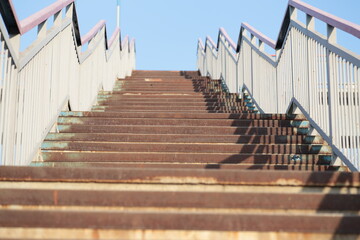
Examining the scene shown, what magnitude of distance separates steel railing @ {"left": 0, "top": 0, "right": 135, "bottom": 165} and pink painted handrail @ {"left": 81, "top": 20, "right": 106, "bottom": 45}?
2 centimetres

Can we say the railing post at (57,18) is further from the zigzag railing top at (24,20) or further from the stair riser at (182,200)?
the stair riser at (182,200)

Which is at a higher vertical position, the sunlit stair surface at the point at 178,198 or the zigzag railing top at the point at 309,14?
the zigzag railing top at the point at 309,14

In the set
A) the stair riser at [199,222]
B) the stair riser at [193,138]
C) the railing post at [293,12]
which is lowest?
the stair riser at [199,222]

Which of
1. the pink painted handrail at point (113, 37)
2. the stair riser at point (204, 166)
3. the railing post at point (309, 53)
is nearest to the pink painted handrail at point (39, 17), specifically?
the stair riser at point (204, 166)

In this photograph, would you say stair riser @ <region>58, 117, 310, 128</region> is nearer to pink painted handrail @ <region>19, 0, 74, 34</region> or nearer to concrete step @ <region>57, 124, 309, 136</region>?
concrete step @ <region>57, 124, 309, 136</region>

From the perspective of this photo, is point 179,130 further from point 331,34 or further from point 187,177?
point 187,177

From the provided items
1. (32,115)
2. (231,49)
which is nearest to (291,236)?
(32,115)

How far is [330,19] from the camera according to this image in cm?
381

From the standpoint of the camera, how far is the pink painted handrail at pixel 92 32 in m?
5.93

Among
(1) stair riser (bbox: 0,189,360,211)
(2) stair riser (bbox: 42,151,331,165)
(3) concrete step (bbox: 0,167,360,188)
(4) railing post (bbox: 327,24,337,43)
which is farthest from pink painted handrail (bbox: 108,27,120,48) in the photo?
(1) stair riser (bbox: 0,189,360,211)

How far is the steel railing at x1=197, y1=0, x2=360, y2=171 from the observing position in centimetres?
353

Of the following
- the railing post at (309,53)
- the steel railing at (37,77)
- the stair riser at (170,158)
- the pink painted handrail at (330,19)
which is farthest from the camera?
the railing post at (309,53)

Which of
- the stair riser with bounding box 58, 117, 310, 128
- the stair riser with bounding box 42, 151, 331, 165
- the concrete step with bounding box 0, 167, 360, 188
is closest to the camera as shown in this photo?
the concrete step with bounding box 0, 167, 360, 188

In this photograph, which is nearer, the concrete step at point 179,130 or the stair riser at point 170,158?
the stair riser at point 170,158
